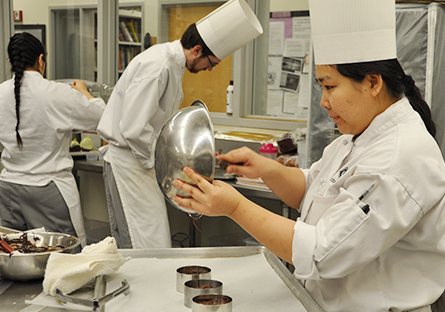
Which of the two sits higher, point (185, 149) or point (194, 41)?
point (194, 41)

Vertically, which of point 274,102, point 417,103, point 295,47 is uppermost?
point 295,47

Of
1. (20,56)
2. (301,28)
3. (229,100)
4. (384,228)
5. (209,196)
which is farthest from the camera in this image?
(229,100)

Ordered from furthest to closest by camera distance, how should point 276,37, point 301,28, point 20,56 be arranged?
point 276,37
point 301,28
point 20,56

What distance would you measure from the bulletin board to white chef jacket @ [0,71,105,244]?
1.36 meters

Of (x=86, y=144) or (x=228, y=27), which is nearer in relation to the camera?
(x=228, y=27)

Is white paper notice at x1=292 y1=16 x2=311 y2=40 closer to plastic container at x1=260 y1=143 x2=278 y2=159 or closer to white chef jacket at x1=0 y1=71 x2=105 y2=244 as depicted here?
plastic container at x1=260 y1=143 x2=278 y2=159

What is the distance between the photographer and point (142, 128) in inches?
84.2

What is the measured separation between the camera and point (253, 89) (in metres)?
3.44

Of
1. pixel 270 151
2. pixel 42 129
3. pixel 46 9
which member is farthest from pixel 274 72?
pixel 46 9

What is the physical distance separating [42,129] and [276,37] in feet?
5.59

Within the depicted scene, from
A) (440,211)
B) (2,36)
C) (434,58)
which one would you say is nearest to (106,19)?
(2,36)

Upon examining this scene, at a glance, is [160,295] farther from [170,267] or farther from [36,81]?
[36,81]

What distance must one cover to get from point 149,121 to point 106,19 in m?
1.95

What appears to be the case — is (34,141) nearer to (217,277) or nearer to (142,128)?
(142,128)
